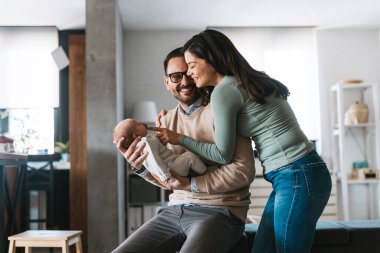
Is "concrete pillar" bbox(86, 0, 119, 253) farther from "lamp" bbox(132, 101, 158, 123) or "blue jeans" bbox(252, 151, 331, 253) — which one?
"blue jeans" bbox(252, 151, 331, 253)

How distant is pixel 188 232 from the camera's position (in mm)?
1769

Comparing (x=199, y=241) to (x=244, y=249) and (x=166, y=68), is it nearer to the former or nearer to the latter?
(x=244, y=249)

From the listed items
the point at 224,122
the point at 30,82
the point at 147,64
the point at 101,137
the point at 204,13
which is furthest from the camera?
the point at 147,64

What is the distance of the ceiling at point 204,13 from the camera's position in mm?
5750

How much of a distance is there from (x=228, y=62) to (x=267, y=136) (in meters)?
0.31

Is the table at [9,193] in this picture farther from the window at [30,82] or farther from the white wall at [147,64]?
the white wall at [147,64]

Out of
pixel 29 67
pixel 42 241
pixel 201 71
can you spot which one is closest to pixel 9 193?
pixel 42 241

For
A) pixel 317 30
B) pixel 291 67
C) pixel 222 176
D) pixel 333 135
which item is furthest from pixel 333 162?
pixel 222 176

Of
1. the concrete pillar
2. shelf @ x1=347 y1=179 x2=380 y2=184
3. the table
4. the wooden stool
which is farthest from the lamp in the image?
the wooden stool

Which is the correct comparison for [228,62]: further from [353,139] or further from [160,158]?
[353,139]

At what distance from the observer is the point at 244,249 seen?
86.9 inches

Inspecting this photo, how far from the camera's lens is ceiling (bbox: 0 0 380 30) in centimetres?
575

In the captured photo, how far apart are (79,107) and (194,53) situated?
4.86m

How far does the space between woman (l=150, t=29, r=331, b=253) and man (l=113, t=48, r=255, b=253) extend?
7 cm
